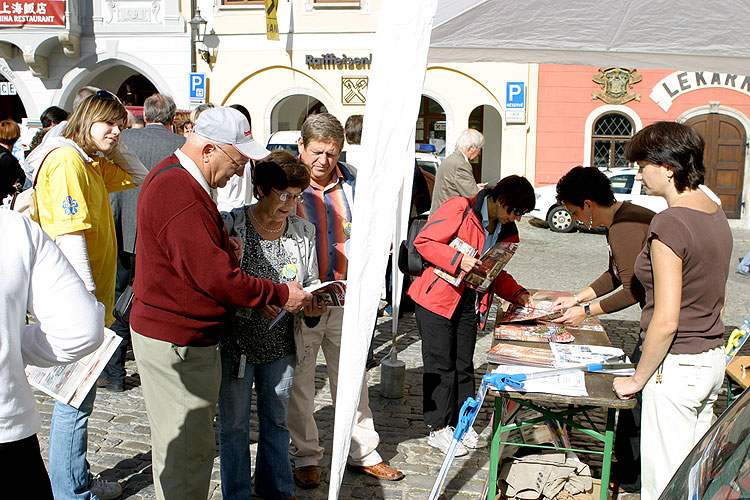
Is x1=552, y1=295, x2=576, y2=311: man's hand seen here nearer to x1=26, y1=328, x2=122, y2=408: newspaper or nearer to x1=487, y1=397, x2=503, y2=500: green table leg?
x1=487, y1=397, x2=503, y2=500: green table leg

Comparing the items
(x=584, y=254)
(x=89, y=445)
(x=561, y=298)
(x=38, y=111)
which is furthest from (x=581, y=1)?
(x=38, y=111)

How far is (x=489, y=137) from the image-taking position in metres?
21.3

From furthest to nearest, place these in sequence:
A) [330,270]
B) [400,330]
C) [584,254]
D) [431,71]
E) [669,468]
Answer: [431,71] < [584,254] < [400,330] < [330,270] < [669,468]

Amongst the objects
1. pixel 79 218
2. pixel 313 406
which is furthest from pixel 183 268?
pixel 313 406

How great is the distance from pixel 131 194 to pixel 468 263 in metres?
2.62

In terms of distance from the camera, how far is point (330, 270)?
11.9 feet

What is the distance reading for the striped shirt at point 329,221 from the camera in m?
3.53

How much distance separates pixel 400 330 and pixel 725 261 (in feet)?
14.0

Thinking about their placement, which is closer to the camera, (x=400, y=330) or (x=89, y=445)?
(x=89, y=445)

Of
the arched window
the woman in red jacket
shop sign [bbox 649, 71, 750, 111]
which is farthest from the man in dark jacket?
shop sign [bbox 649, 71, 750, 111]

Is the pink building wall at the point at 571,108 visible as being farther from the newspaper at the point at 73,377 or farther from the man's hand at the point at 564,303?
the newspaper at the point at 73,377

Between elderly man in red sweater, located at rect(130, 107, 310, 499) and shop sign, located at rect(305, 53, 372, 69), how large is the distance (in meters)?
15.7

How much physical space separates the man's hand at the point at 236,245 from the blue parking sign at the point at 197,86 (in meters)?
16.0

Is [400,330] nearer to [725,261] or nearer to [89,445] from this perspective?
[89,445]
